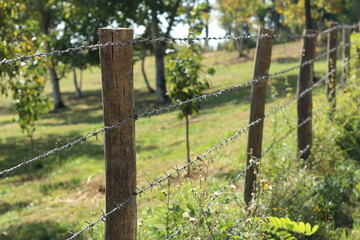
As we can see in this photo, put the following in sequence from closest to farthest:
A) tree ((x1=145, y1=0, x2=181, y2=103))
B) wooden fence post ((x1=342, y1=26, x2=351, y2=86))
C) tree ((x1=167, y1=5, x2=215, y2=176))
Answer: wooden fence post ((x1=342, y1=26, x2=351, y2=86)), tree ((x1=167, y1=5, x2=215, y2=176)), tree ((x1=145, y1=0, x2=181, y2=103))

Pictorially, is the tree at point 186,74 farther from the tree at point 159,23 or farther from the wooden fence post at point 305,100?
the tree at point 159,23

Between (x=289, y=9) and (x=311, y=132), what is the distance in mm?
26507

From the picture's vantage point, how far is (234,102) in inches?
990

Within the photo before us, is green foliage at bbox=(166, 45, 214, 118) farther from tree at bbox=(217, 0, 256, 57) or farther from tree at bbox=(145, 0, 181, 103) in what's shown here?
tree at bbox=(217, 0, 256, 57)

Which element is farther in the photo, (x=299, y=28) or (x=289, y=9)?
(x=299, y=28)

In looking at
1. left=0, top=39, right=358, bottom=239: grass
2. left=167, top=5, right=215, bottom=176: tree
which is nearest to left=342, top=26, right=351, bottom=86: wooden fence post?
left=0, top=39, right=358, bottom=239: grass

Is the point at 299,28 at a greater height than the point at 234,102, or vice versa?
the point at 299,28

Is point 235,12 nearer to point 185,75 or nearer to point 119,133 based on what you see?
point 185,75

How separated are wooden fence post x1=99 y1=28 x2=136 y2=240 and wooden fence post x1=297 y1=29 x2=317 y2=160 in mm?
4027

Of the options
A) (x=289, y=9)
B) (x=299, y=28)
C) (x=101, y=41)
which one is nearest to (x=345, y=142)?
(x=101, y=41)

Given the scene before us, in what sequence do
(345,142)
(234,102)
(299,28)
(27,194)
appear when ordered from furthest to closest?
(299,28) < (234,102) < (27,194) < (345,142)

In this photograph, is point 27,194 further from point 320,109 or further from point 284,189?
point 284,189

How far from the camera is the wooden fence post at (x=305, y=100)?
21.9 feet

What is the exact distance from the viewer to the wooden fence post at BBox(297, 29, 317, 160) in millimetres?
6660
